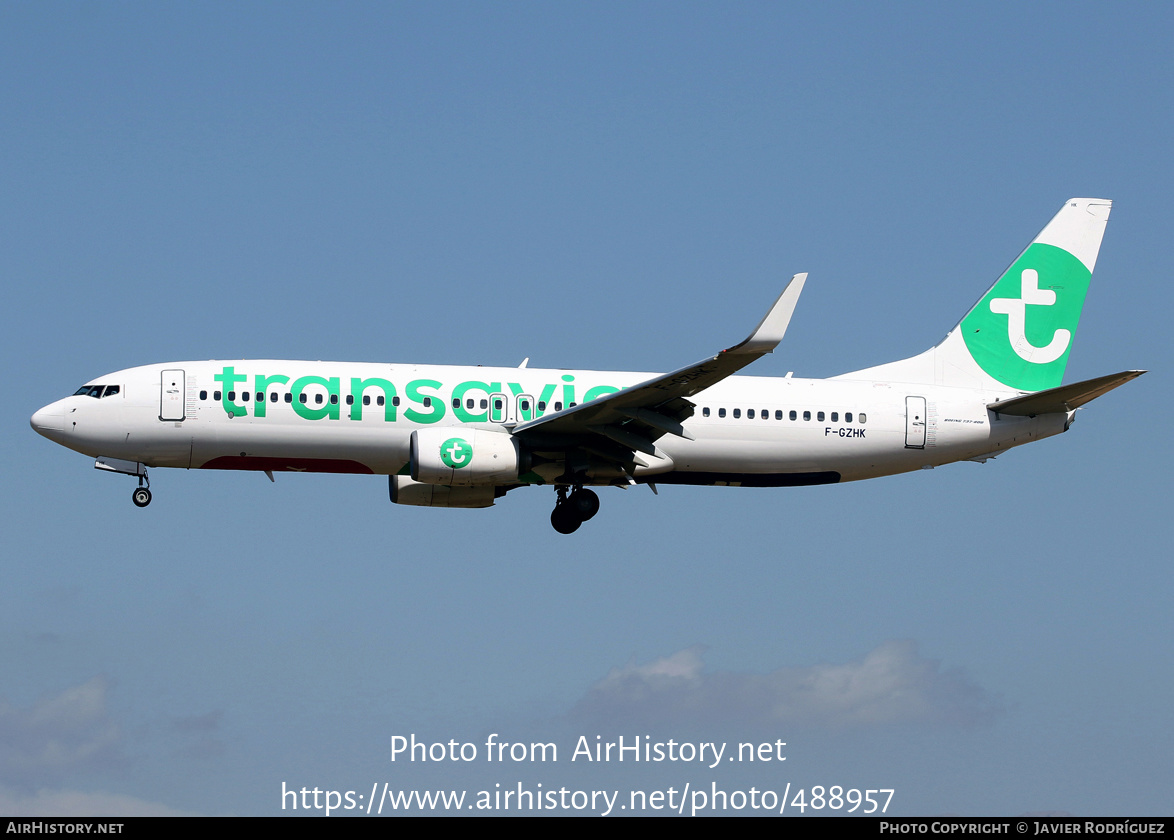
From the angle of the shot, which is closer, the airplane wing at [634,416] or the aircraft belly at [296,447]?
the airplane wing at [634,416]

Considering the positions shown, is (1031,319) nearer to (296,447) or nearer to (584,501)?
(584,501)

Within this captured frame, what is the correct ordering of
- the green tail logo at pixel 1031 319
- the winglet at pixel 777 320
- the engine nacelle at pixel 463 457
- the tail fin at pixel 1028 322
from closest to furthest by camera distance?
the winglet at pixel 777 320 → the engine nacelle at pixel 463 457 → the tail fin at pixel 1028 322 → the green tail logo at pixel 1031 319

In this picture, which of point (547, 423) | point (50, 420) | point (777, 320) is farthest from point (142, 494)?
point (777, 320)

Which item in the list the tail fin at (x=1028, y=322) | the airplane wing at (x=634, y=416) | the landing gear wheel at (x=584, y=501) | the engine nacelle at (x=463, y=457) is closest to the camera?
the airplane wing at (x=634, y=416)

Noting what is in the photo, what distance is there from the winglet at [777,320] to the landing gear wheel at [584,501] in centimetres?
835

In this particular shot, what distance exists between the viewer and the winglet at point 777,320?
1253 inches

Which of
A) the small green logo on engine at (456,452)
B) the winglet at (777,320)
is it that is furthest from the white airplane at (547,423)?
the winglet at (777,320)

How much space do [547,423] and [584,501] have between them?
3.70 meters

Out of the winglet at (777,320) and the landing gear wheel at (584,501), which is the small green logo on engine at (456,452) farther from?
the winglet at (777,320)

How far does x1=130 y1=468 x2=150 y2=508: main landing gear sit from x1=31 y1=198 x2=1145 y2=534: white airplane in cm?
6

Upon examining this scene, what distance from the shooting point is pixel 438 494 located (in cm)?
3988

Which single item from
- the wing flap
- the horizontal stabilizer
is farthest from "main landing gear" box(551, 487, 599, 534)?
the horizontal stabilizer
